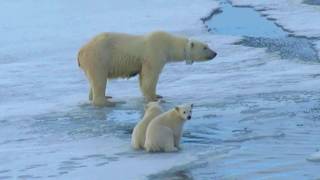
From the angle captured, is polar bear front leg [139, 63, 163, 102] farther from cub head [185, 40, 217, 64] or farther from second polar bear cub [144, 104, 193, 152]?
second polar bear cub [144, 104, 193, 152]

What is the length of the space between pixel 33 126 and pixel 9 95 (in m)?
2.08

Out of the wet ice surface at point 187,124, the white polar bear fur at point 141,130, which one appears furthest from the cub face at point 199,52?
the white polar bear fur at point 141,130

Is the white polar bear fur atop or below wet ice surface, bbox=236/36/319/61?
atop

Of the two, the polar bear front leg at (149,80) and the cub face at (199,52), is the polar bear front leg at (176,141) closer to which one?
the polar bear front leg at (149,80)

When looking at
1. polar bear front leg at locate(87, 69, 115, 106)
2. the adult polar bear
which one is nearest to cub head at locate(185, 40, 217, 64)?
the adult polar bear

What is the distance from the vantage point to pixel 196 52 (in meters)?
9.85

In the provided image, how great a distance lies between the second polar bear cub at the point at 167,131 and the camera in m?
6.79

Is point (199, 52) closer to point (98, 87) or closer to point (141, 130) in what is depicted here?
point (98, 87)

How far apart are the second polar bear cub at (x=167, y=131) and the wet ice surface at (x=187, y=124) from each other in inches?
4.4

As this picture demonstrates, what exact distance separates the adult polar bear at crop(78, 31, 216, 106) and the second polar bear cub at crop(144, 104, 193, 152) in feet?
8.01

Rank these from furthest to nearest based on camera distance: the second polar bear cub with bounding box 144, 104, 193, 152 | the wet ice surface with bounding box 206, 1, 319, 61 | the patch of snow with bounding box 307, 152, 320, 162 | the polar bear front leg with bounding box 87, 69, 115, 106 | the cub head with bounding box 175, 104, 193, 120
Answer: the wet ice surface with bounding box 206, 1, 319, 61 → the polar bear front leg with bounding box 87, 69, 115, 106 → the cub head with bounding box 175, 104, 193, 120 → the second polar bear cub with bounding box 144, 104, 193, 152 → the patch of snow with bounding box 307, 152, 320, 162

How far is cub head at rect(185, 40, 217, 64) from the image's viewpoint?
9766 mm

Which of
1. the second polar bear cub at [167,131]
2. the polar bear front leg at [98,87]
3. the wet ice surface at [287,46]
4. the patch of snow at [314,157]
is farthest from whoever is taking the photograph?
the wet ice surface at [287,46]

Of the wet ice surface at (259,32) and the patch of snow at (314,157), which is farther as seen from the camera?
the wet ice surface at (259,32)
